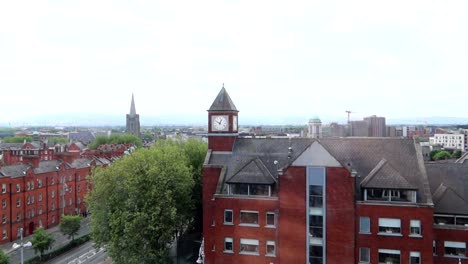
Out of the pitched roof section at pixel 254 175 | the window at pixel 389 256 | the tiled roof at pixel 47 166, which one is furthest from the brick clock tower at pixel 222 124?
the tiled roof at pixel 47 166

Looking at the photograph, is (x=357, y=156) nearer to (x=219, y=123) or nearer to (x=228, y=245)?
(x=219, y=123)

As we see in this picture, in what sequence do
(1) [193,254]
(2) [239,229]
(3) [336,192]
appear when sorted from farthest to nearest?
(1) [193,254], (2) [239,229], (3) [336,192]

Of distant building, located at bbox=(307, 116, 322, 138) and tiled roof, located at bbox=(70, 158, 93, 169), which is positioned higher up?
distant building, located at bbox=(307, 116, 322, 138)

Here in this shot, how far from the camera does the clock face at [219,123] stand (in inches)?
1631

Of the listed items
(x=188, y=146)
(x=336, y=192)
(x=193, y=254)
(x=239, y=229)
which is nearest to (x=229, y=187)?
(x=239, y=229)

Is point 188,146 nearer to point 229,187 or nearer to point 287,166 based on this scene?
point 229,187

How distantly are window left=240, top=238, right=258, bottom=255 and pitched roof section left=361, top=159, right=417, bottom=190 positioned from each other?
10.5 m

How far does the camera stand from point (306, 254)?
35406mm

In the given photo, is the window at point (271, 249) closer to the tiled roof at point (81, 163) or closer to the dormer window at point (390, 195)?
the dormer window at point (390, 195)

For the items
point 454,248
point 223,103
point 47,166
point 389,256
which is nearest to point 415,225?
point 389,256

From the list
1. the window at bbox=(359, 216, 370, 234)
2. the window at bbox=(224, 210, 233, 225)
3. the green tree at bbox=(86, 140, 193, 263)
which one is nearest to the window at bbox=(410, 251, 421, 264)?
the window at bbox=(359, 216, 370, 234)

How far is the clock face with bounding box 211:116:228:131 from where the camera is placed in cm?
4144

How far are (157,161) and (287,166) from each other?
13.5 meters

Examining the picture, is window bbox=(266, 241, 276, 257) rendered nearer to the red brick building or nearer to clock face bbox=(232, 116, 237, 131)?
the red brick building
